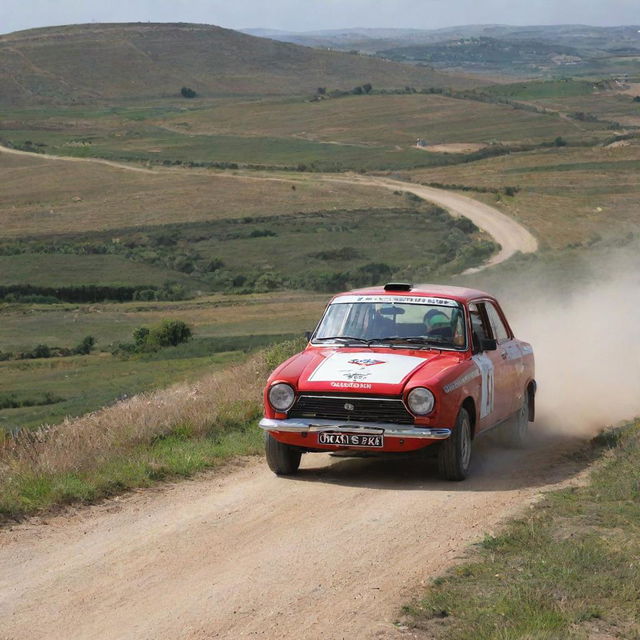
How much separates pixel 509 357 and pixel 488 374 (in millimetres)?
986

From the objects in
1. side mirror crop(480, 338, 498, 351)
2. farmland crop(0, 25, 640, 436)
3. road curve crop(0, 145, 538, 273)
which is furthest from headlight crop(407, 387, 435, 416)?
road curve crop(0, 145, 538, 273)

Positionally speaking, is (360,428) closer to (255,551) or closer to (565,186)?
(255,551)

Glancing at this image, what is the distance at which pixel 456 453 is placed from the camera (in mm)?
10172

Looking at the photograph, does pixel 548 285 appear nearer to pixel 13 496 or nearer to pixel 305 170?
pixel 13 496

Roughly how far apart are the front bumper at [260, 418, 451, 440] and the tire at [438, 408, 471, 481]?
0.44 ft

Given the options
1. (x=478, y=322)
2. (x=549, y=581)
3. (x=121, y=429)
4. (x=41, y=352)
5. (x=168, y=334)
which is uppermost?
(x=478, y=322)

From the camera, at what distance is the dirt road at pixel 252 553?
6449 millimetres

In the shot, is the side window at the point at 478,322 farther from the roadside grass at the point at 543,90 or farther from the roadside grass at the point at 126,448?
the roadside grass at the point at 543,90

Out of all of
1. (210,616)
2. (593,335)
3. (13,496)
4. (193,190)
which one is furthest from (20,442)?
(193,190)

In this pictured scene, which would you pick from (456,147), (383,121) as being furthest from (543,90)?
(456,147)

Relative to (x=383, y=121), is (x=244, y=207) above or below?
below

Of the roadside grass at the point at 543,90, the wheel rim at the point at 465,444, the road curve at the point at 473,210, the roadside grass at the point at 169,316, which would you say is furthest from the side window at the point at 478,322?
the roadside grass at the point at 543,90

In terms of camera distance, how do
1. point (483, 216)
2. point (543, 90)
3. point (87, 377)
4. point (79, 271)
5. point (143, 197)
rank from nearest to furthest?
point (87, 377), point (79, 271), point (483, 216), point (143, 197), point (543, 90)

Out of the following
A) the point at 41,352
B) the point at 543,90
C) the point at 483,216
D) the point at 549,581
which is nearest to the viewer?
the point at 549,581
